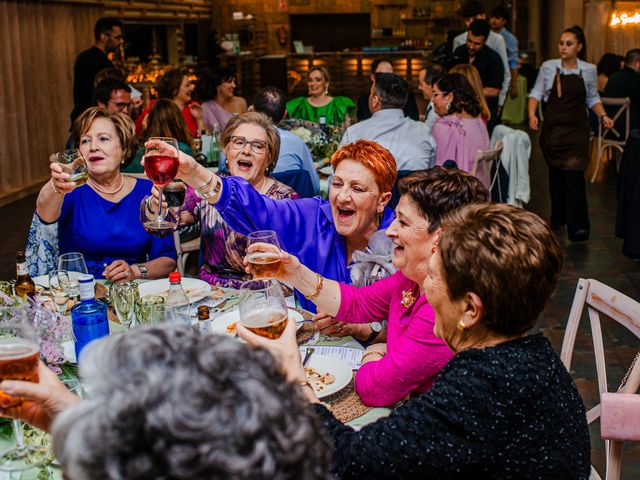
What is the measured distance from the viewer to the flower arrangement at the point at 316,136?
5.96 metres

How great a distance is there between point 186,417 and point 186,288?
6.46 feet

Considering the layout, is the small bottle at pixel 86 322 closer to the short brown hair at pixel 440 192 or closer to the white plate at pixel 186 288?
the white plate at pixel 186 288

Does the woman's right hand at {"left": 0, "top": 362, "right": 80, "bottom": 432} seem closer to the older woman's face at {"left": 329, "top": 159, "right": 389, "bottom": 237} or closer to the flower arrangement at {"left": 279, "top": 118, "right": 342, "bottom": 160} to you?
the older woman's face at {"left": 329, "top": 159, "right": 389, "bottom": 237}

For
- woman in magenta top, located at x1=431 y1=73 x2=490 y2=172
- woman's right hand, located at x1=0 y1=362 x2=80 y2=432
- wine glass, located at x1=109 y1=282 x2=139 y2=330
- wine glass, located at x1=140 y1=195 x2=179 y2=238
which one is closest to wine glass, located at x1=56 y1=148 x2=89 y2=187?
wine glass, located at x1=140 y1=195 x2=179 y2=238

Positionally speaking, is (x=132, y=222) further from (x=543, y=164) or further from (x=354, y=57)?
(x=354, y=57)

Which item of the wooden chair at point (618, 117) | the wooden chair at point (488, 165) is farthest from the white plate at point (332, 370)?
the wooden chair at point (618, 117)

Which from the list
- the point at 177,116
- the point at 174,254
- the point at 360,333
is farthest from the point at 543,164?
the point at 360,333

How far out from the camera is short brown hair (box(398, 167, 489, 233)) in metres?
2.14

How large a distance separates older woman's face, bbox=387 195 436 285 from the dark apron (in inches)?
179

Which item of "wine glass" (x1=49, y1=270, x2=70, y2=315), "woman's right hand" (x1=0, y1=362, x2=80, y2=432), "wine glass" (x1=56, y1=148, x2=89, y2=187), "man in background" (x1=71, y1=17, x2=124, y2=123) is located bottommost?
"wine glass" (x1=49, y1=270, x2=70, y2=315)

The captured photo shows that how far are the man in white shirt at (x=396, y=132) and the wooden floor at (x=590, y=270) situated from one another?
1249 millimetres

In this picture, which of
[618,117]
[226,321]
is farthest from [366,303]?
[618,117]

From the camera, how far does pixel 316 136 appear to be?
20.0ft

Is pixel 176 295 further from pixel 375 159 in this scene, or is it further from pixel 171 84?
pixel 171 84
